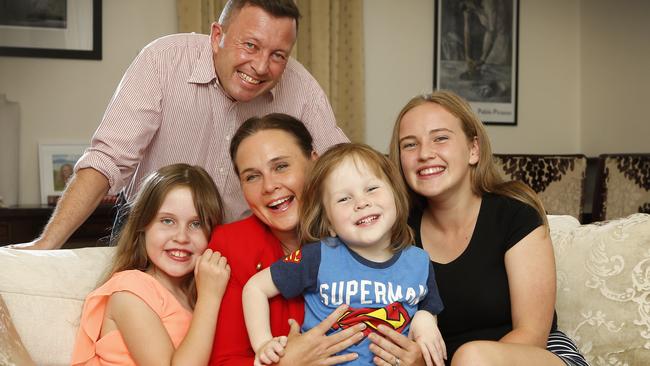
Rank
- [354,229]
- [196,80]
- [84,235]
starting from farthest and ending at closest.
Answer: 1. [84,235]
2. [196,80]
3. [354,229]

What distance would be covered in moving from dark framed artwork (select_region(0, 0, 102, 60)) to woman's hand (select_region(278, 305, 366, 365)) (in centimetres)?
287

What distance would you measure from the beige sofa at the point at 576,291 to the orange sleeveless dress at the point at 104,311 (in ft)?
0.24

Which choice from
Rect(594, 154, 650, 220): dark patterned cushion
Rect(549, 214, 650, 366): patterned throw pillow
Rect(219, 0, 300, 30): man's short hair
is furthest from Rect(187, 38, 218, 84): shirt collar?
Rect(594, 154, 650, 220): dark patterned cushion

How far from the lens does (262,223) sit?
77.9 inches

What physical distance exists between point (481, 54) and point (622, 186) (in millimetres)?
1385

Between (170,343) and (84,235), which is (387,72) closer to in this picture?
(84,235)

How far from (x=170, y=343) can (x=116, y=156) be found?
79cm

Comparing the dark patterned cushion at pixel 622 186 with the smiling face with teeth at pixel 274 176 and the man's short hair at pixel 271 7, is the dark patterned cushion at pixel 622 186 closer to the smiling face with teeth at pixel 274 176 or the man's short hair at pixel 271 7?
the man's short hair at pixel 271 7

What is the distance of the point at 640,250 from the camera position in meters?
2.10

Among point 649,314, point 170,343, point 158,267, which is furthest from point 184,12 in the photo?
point 649,314

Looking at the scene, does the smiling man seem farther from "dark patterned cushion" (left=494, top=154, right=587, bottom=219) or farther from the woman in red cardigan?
"dark patterned cushion" (left=494, top=154, right=587, bottom=219)

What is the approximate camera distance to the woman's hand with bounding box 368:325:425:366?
1.71 metres

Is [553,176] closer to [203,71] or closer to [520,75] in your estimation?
[520,75]

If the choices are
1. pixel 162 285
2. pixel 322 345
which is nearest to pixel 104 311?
pixel 162 285
